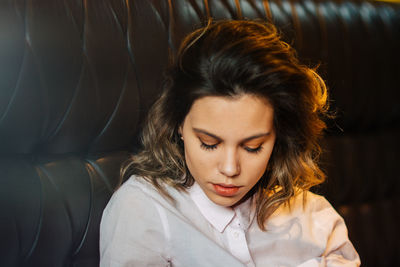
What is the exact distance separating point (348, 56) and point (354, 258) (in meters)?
0.80

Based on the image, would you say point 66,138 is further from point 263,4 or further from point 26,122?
point 263,4

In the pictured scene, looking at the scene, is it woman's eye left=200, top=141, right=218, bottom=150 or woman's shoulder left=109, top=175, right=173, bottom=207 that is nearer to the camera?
woman's eye left=200, top=141, right=218, bottom=150

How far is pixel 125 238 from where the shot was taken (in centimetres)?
112

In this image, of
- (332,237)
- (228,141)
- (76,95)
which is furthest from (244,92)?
(332,237)

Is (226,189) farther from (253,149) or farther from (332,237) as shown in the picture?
(332,237)

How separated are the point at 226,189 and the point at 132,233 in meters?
0.26

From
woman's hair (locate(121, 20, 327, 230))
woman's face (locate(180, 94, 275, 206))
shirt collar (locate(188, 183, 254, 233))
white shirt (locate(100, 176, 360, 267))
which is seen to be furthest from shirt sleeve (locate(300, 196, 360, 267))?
woman's face (locate(180, 94, 275, 206))

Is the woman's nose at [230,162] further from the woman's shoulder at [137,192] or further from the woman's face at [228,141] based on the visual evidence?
the woman's shoulder at [137,192]

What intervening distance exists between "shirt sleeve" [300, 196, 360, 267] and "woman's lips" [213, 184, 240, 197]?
0.40 m

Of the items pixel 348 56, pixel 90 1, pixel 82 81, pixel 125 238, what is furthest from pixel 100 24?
pixel 348 56

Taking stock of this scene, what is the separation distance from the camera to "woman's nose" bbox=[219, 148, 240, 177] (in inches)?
40.2

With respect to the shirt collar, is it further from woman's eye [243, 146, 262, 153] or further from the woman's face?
woman's eye [243, 146, 262, 153]

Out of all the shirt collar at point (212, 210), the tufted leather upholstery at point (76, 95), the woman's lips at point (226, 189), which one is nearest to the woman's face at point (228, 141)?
the woman's lips at point (226, 189)

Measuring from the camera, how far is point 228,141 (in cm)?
102
